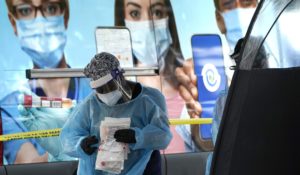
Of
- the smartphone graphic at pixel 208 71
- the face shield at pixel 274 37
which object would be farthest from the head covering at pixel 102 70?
the smartphone graphic at pixel 208 71

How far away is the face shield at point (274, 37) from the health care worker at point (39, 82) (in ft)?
9.57

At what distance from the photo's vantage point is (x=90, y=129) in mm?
3223

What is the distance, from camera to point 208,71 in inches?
199

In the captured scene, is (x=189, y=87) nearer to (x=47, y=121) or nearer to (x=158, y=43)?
(x=158, y=43)

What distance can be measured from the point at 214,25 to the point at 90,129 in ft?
7.29

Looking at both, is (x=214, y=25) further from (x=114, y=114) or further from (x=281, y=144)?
(x=281, y=144)

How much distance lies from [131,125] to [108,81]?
28cm

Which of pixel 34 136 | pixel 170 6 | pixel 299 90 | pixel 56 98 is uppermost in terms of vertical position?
pixel 170 6

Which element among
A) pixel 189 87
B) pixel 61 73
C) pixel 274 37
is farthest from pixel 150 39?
pixel 274 37

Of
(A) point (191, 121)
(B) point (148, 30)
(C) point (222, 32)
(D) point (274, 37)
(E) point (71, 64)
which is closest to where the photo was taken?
(D) point (274, 37)

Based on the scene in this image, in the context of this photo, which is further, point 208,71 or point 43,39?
point 208,71

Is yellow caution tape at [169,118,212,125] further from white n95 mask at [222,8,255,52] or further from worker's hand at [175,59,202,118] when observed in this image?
white n95 mask at [222,8,255,52]

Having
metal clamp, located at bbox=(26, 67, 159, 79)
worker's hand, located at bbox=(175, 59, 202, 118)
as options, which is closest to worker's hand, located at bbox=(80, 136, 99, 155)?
metal clamp, located at bbox=(26, 67, 159, 79)

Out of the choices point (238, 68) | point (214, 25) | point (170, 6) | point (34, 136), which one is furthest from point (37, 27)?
point (238, 68)
